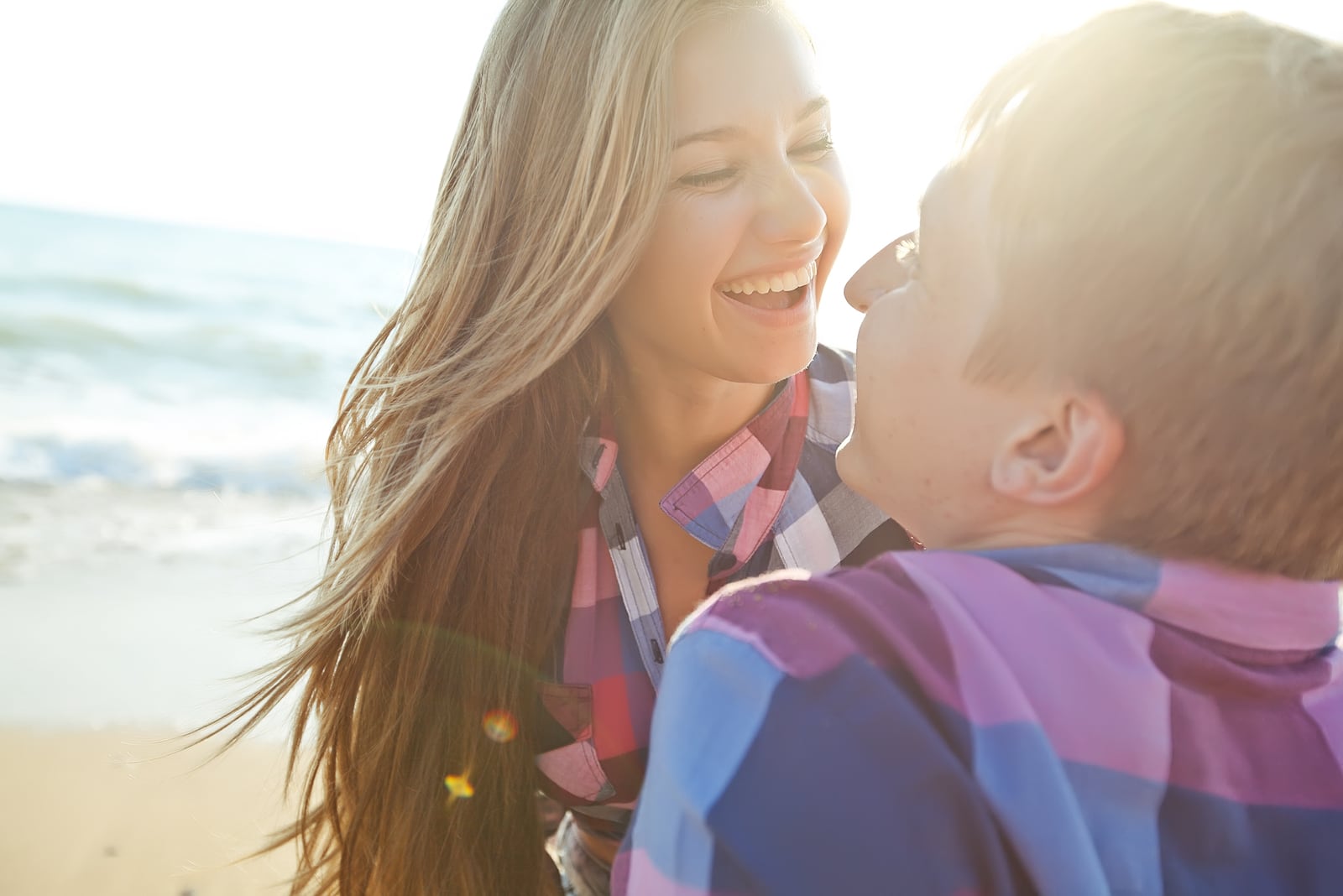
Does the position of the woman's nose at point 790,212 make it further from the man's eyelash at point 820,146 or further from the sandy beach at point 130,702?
the sandy beach at point 130,702

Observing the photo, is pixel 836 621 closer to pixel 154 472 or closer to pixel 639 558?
pixel 639 558

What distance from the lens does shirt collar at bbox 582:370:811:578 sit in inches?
91.5

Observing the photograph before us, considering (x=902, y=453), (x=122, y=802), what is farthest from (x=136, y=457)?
(x=902, y=453)

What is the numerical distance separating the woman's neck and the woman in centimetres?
8

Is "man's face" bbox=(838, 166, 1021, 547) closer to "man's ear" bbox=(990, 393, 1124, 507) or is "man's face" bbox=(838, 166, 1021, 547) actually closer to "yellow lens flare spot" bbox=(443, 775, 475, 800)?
"man's ear" bbox=(990, 393, 1124, 507)

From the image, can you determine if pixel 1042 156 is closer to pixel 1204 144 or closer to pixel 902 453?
pixel 1204 144

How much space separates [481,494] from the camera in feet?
7.57

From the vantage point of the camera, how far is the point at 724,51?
215 cm

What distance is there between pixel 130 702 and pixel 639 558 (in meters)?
2.80

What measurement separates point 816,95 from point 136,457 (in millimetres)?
7073

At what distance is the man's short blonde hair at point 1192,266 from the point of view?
926 millimetres

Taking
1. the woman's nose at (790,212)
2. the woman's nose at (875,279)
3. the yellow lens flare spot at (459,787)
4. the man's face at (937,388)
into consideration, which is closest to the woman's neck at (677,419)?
the woman's nose at (790,212)

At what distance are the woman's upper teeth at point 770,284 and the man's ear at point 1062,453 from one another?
1255mm

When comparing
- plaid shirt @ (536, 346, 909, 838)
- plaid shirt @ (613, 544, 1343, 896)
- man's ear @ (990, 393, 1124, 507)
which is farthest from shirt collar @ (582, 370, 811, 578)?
plaid shirt @ (613, 544, 1343, 896)
